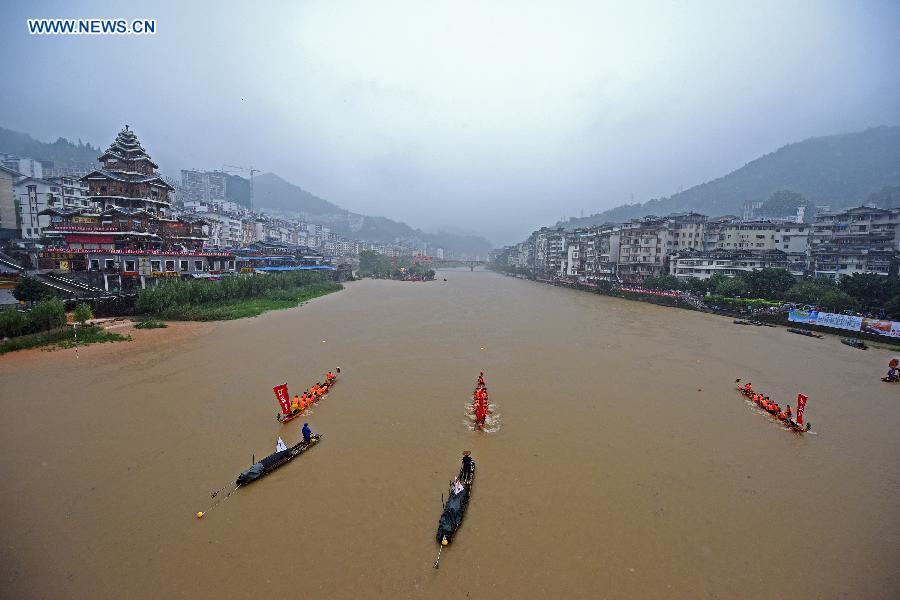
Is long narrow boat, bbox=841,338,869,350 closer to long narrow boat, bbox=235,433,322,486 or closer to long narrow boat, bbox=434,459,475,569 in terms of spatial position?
long narrow boat, bbox=434,459,475,569

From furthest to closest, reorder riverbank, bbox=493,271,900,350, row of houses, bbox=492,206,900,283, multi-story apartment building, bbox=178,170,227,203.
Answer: multi-story apartment building, bbox=178,170,227,203 → row of houses, bbox=492,206,900,283 → riverbank, bbox=493,271,900,350

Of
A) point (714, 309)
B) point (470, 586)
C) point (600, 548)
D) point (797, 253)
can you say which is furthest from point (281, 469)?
point (797, 253)

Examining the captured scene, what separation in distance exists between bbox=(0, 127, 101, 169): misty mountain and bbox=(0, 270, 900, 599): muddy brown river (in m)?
154

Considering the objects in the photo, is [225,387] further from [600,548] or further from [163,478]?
[600,548]

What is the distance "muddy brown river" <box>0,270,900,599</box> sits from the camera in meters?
7.80

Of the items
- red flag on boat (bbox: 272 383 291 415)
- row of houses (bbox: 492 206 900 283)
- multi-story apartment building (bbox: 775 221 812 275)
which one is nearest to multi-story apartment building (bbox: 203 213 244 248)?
red flag on boat (bbox: 272 383 291 415)

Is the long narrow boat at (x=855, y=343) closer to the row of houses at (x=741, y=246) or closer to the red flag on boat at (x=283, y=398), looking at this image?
the row of houses at (x=741, y=246)

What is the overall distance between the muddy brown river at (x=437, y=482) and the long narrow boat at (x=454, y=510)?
271mm

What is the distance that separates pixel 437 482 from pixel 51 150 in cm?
→ 19232

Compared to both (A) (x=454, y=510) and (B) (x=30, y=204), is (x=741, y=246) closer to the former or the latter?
(A) (x=454, y=510)

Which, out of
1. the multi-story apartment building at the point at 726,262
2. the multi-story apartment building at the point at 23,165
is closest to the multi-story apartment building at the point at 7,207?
the multi-story apartment building at the point at 23,165

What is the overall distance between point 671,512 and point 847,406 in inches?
559

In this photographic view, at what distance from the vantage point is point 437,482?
10773 mm

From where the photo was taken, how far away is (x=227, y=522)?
29.7ft
